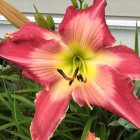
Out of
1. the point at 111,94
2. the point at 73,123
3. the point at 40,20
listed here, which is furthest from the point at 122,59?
the point at 73,123

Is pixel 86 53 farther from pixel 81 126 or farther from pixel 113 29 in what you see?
pixel 113 29

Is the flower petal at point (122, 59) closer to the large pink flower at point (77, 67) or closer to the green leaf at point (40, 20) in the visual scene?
the large pink flower at point (77, 67)

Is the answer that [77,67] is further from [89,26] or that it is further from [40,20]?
[40,20]

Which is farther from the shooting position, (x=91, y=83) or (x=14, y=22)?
(x=14, y=22)

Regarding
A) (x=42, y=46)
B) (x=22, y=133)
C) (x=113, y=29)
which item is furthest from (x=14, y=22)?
(x=113, y=29)

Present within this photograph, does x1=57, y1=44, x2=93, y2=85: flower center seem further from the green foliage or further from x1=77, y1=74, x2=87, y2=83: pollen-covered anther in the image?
the green foliage

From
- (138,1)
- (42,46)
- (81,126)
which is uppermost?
(42,46)

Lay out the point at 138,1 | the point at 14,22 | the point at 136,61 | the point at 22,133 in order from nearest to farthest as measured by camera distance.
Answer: the point at 136,61
the point at 14,22
the point at 22,133
the point at 138,1

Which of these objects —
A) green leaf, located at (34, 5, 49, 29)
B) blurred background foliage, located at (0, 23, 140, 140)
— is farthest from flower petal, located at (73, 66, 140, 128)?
blurred background foliage, located at (0, 23, 140, 140)
